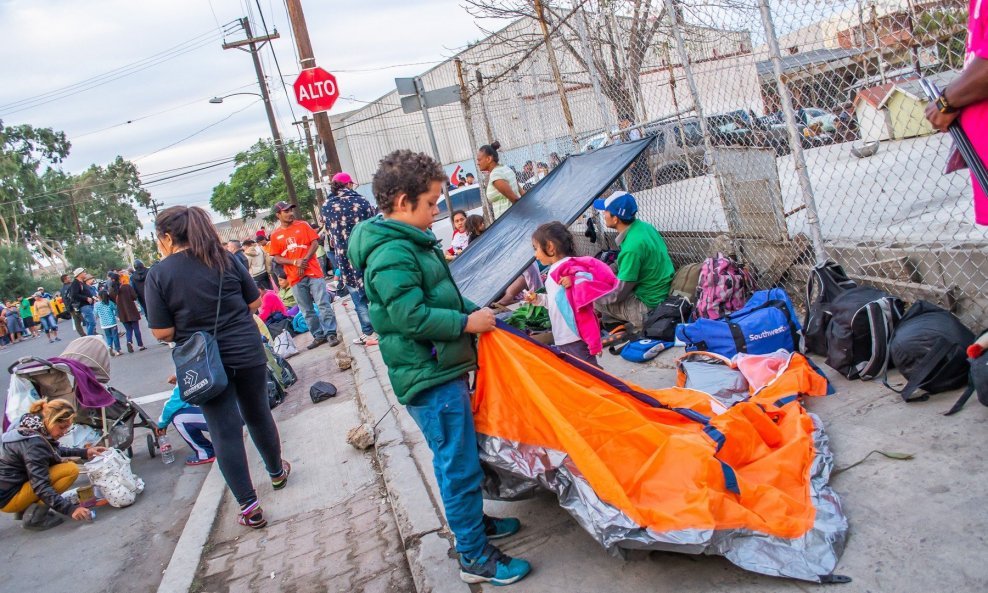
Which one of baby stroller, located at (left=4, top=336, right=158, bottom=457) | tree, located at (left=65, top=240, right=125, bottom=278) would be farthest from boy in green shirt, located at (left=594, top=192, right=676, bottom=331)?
tree, located at (left=65, top=240, right=125, bottom=278)

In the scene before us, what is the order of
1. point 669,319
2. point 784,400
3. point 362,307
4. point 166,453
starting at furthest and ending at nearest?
point 362,307, point 166,453, point 669,319, point 784,400

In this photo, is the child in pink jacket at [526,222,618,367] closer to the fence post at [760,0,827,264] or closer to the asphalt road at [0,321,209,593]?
the fence post at [760,0,827,264]

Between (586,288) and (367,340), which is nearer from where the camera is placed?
(586,288)

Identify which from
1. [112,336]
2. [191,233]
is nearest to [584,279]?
[191,233]

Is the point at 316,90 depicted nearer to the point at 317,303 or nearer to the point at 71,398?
the point at 317,303

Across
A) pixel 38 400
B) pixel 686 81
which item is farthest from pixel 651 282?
pixel 38 400

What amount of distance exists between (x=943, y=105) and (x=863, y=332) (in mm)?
1742

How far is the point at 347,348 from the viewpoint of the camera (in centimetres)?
874

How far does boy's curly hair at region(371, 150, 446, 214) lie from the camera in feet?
8.75

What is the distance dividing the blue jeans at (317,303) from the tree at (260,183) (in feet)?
169

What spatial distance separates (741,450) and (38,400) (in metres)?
5.54

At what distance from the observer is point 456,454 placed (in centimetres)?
271

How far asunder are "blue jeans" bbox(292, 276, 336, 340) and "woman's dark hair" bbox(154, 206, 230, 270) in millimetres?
5191

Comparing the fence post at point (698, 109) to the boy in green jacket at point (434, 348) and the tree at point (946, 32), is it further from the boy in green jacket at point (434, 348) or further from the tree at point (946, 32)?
the boy in green jacket at point (434, 348)
